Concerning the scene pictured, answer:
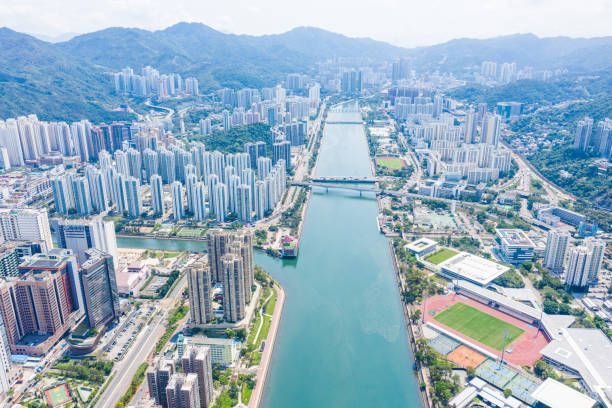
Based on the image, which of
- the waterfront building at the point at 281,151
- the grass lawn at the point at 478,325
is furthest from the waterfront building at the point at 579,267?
the waterfront building at the point at 281,151

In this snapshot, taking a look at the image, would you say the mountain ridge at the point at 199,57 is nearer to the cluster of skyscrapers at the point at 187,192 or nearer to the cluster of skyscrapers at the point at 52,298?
the cluster of skyscrapers at the point at 187,192

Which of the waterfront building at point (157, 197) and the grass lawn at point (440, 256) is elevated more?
the waterfront building at point (157, 197)

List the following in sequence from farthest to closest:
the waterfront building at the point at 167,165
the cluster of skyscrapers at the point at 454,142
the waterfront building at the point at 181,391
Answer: the cluster of skyscrapers at the point at 454,142 < the waterfront building at the point at 167,165 < the waterfront building at the point at 181,391

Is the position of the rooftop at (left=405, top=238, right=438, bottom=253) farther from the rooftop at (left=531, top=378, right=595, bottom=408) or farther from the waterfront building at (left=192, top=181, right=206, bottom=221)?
the waterfront building at (left=192, top=181, right=206, bottom=221)

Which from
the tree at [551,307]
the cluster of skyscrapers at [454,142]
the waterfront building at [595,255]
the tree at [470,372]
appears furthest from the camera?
the cluster of skyscrapers at [454,142]

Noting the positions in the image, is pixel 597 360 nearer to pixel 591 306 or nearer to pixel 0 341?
pixel 591 306

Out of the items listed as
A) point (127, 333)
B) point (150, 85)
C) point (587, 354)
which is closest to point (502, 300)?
point (587, 354)

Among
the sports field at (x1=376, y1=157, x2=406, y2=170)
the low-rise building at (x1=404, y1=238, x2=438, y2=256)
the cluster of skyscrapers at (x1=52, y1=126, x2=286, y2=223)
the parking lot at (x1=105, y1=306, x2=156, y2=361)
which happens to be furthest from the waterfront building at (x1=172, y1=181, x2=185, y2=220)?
the sports field at (x1=376, y1=157, x2=406, y2=170)

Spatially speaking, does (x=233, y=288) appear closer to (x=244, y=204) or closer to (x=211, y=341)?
(x=211, y=341)
